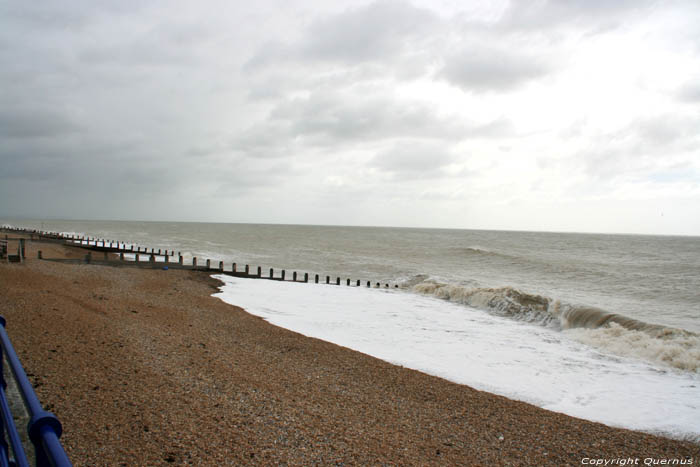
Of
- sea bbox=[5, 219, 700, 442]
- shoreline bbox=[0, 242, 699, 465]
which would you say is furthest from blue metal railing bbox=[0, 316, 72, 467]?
sea bbox=[5, 219, 700, 442]

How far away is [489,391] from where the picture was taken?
24.1ft

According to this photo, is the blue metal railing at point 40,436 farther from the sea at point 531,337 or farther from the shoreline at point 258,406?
the sea at point 531,337

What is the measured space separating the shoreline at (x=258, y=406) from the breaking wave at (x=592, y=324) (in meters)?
5.99

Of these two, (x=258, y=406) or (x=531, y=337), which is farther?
(x=531, y=337)

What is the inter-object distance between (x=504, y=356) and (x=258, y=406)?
22.1 feet

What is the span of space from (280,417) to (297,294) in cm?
1308

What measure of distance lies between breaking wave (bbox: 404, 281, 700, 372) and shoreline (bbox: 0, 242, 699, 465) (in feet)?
19.7

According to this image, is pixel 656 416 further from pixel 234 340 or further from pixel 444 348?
pixel 234 340

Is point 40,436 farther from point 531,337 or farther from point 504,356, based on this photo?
point 531,337

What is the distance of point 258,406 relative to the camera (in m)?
5.33

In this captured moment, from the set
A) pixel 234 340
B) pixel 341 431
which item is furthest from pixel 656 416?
pixel 234 340

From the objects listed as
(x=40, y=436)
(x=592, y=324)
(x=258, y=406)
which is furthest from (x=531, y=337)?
(x=40, y=436)

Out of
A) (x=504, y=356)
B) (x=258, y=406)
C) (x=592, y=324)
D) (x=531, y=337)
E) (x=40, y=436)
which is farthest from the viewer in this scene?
(x=592, y=324)

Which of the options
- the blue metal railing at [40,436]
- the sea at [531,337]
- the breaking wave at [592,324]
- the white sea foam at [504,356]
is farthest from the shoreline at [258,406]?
the breaking wave at [592,324]
